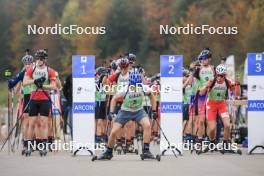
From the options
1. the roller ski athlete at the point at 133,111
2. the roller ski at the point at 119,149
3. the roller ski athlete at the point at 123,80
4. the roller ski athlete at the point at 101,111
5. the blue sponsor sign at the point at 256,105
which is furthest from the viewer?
the roller ski athlete at the point at 101,111

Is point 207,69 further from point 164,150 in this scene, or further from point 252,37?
point 252,37

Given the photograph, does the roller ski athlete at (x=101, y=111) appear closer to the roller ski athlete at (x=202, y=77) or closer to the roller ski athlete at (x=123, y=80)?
the roller ski athlete at (x=123, y=80)

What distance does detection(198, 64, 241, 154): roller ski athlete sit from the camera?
2004 centimetres

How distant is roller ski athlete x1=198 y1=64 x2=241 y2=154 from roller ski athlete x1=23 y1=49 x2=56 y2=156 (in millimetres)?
3843

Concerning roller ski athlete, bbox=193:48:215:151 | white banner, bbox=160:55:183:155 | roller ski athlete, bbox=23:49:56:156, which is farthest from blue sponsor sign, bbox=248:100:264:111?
roller ski athlete, bbox=23:49:56:156

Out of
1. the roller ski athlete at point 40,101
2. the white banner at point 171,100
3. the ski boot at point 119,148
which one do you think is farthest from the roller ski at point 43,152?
the white banner at point 171,100

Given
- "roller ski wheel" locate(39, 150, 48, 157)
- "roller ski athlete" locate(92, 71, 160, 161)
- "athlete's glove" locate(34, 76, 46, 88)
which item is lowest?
"roller ski wheel" locate(39, 150, 48, 157)

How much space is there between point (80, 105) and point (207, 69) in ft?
12.3

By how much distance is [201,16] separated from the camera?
5762 cm

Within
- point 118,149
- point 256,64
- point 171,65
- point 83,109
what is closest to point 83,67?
point 83,109

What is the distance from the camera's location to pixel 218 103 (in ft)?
66.6

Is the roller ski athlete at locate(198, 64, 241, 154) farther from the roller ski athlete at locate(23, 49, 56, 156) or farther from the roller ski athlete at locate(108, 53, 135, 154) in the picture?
the roller ski athlete at locate(23, 49, 56, 156)

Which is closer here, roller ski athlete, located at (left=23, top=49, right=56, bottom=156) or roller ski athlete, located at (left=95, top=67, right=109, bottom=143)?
roller ski athlete, located at (left=23, top=49, right=56, bottom=156)

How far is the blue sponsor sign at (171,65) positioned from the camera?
763 inches
